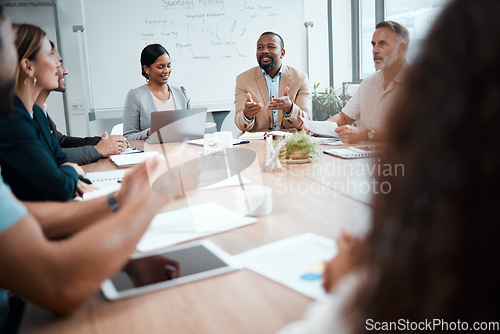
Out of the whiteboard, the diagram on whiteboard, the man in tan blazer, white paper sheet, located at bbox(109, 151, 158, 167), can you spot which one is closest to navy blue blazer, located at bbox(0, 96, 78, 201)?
white paper sheet, located at bbox(109, 151, 158, 167)

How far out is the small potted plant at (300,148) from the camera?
2104 mm

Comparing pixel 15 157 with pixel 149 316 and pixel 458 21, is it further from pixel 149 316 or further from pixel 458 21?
pixel 458 21

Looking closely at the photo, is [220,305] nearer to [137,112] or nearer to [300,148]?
[300,148]

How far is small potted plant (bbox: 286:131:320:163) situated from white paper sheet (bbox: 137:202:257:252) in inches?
31.6

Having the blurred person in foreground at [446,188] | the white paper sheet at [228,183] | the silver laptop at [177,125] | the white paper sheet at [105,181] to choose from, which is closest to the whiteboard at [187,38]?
the silver laptop at [177,125]

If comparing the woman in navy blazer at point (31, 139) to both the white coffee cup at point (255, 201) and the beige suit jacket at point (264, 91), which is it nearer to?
the white coffee cup at point (255, 201)

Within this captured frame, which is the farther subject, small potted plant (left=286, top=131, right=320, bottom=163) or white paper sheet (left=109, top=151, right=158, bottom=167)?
white paper sheet (left=109, top=151, right=158, bottom=167)

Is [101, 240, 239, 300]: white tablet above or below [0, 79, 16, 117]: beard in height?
below

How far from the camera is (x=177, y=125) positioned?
2842 mm

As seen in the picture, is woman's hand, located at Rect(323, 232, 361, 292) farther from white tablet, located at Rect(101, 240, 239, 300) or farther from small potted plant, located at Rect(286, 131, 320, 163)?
small potted plant, located at Rect(286, 131, 320, 163)

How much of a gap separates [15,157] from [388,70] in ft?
8.30

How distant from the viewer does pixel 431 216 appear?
372mm

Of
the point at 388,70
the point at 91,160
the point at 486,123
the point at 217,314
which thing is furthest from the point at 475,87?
the point at 388,70

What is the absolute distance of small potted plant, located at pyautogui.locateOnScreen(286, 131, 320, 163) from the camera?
2104 millimetres
